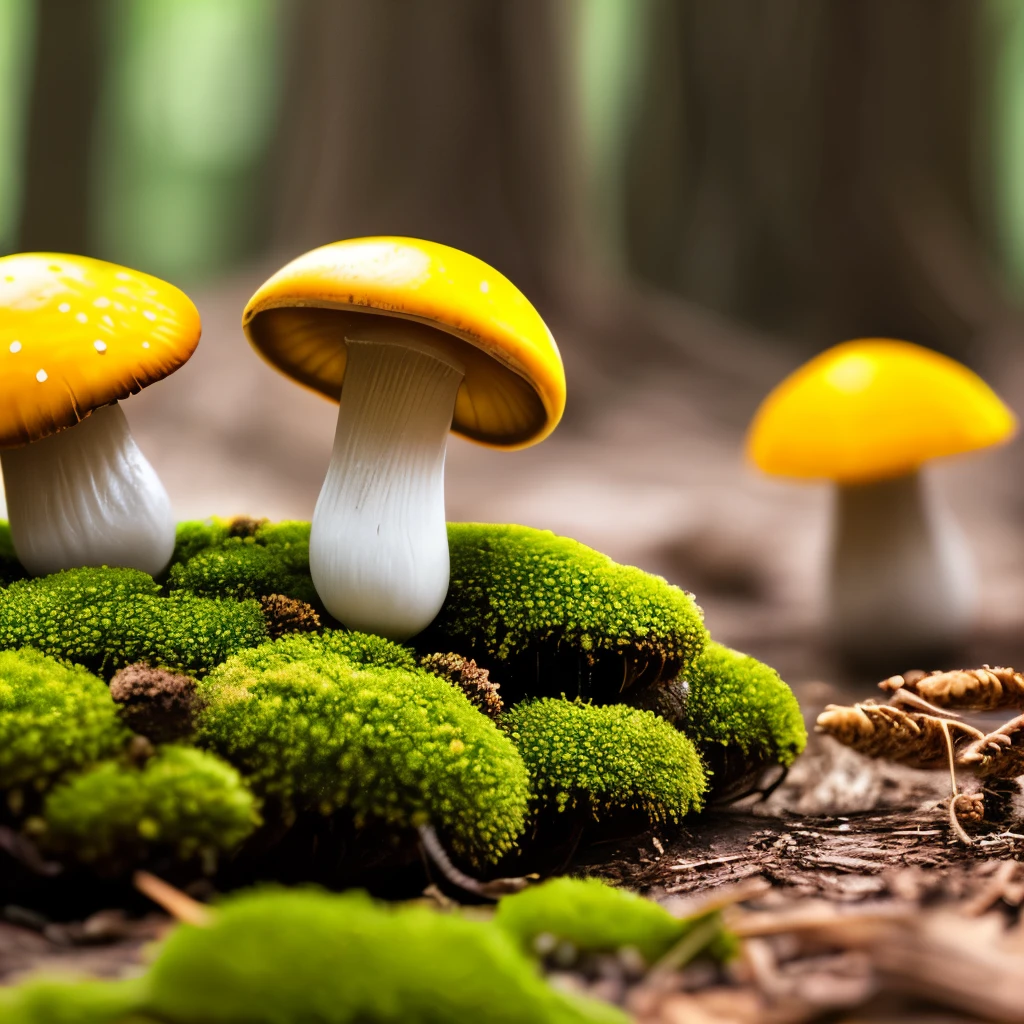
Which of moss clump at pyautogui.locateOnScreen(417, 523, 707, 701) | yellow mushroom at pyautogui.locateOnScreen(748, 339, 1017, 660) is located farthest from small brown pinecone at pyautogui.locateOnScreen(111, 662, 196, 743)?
yellow mushroom at pyautogui.locateOnScreen(748, 339, 1017, 660)

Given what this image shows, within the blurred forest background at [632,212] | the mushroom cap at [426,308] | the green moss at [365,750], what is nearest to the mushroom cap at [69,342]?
the mushroom cap at [426,308]

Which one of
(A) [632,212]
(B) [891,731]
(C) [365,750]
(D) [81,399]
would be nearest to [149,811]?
(C) [365,750]

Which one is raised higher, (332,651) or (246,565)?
(246,565)

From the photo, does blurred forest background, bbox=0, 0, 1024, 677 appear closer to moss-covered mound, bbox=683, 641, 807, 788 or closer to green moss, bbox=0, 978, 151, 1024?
moss-covered mound, bbox=683, 641, 807, 788

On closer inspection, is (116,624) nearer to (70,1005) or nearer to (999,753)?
(70,1005)

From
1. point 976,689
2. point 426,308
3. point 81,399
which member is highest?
point 426,308

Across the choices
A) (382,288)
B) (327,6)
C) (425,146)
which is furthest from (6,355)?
(327,6)

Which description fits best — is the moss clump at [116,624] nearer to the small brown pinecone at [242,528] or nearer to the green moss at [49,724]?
the green moss at [49,724]

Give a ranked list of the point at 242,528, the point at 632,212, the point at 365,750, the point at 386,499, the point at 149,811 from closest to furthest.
→ the point at 149,811
the point at 365,750
the point at 386,499
the point at 242,528
the point at 632,212
